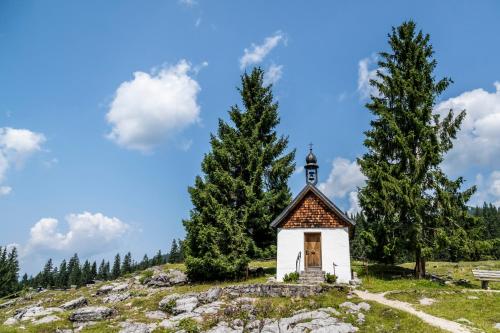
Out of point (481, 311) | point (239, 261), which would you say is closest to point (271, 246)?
point (239, 261)

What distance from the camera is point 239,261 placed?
1038 inches

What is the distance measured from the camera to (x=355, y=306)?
1783 centimetres


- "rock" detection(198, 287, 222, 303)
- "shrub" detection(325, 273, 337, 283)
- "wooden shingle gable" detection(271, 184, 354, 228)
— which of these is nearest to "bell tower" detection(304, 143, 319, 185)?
"wooden shingle gable" detection(271, 184, 354, 228)

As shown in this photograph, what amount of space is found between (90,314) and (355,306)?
47.7 ft

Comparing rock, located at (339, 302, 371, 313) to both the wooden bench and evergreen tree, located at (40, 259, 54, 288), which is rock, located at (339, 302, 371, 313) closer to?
the wooden bench

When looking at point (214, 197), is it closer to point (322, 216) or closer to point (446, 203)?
point (322, 216)

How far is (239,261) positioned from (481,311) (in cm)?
1513

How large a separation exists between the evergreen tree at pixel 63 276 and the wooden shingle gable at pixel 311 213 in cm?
12363

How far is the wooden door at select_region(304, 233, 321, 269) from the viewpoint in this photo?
84.6 feet

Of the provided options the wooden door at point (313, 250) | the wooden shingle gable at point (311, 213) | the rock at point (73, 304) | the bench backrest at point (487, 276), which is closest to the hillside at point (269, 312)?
the rock at point (73, 304)

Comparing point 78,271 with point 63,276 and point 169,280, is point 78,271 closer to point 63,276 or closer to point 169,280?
point 63,276

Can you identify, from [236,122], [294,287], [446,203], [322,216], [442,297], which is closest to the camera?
[442,297]

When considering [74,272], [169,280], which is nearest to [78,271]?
[74,272]

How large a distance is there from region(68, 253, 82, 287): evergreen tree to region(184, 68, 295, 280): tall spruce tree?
117 m
